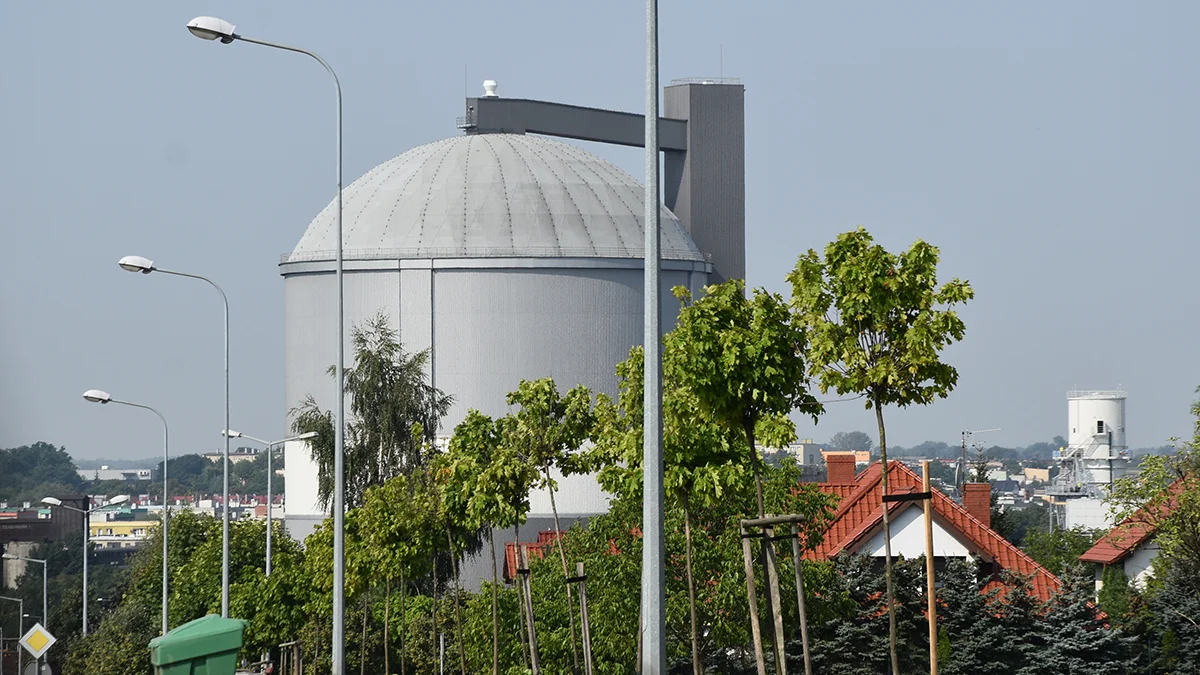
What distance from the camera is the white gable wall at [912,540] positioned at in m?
36.2

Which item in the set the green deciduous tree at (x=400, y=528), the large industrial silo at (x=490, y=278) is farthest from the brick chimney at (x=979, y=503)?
the large industrial silo at (x=490, y=278)

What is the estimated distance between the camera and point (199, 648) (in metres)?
9.37

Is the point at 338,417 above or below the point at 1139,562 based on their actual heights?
above

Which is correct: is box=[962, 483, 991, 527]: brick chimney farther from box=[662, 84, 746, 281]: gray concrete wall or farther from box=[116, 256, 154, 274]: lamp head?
box=[662, 84, 746, 281]: gray concrete wall

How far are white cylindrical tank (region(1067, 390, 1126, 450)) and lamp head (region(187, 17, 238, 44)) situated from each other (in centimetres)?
11472

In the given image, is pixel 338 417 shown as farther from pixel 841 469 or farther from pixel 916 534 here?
pixel 841 469

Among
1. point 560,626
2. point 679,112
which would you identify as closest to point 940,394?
point 560,626

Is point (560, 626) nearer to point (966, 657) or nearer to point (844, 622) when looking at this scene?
point (844, 622)

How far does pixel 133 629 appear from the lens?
207 feet

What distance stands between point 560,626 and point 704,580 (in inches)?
233

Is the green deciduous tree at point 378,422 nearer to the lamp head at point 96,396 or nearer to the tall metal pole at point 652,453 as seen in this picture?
the lamp head at point 96,396

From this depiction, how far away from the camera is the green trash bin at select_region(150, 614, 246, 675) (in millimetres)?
9312

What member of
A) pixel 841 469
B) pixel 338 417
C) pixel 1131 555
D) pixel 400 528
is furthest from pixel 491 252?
pixel 338 417

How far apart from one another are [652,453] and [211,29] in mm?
11828
